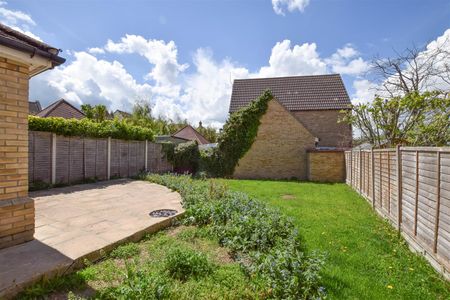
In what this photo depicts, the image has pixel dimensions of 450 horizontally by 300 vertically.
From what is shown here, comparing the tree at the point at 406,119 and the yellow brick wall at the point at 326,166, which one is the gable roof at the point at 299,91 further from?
the tree at the point at 406,119

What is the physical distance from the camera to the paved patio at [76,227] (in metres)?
3.06

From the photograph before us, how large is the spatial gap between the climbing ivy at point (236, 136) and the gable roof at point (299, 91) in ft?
13.6

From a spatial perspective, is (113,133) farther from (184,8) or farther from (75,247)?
(75,247)

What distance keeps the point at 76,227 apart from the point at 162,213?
181 centimetres

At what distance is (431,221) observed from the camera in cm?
377

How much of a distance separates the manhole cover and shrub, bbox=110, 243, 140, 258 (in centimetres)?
157

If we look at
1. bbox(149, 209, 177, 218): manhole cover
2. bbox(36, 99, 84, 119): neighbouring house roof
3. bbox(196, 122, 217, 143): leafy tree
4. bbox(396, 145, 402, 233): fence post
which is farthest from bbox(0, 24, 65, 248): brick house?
bbox(196, 122, 217, 143): leafy tree

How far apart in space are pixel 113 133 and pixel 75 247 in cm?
934

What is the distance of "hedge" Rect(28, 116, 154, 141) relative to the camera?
→ 9.20m

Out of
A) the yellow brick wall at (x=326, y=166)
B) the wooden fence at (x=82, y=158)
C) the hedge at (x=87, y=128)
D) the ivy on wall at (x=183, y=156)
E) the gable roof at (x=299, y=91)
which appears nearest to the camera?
the wooden fence at (x=82, y=158)

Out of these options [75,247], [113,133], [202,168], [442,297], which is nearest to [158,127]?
[202,168]

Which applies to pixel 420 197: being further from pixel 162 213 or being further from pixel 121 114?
pixel 121 114

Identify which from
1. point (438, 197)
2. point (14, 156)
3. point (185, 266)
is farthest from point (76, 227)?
point (438, 197)

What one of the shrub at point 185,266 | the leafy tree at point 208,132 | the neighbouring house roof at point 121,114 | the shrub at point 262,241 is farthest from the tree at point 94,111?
the leafy tree at point 208,132
